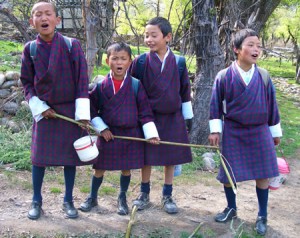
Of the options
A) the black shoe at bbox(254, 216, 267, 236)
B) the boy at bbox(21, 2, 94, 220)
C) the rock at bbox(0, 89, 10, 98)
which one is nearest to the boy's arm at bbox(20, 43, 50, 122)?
the boy at bbox(21, 2, 94, 220)

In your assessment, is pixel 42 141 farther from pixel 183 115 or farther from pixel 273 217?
pixel 273 217

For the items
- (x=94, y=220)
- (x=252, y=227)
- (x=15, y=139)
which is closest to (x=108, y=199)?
(x=94, y=220)

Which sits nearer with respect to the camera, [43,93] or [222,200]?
[43,93]

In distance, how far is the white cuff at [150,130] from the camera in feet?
13.4

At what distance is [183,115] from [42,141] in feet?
4.54

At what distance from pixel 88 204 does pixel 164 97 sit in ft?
4.15

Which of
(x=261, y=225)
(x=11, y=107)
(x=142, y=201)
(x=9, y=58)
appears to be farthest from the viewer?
(x=9, y=58)

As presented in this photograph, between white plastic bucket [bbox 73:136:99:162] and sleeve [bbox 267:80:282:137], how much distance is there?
1.61m

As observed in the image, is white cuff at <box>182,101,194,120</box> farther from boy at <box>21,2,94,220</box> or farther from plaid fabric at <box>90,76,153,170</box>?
boy at <box>21,2,94,220</box>

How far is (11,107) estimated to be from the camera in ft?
25.0

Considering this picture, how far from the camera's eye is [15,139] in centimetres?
628

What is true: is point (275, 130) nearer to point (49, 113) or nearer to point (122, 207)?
point (122, 207)

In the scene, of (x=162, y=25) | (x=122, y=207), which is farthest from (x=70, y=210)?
(x=162, y=25)

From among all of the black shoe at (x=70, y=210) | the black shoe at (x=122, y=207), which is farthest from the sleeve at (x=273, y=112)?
the black shoe at (x=70, y=210)
